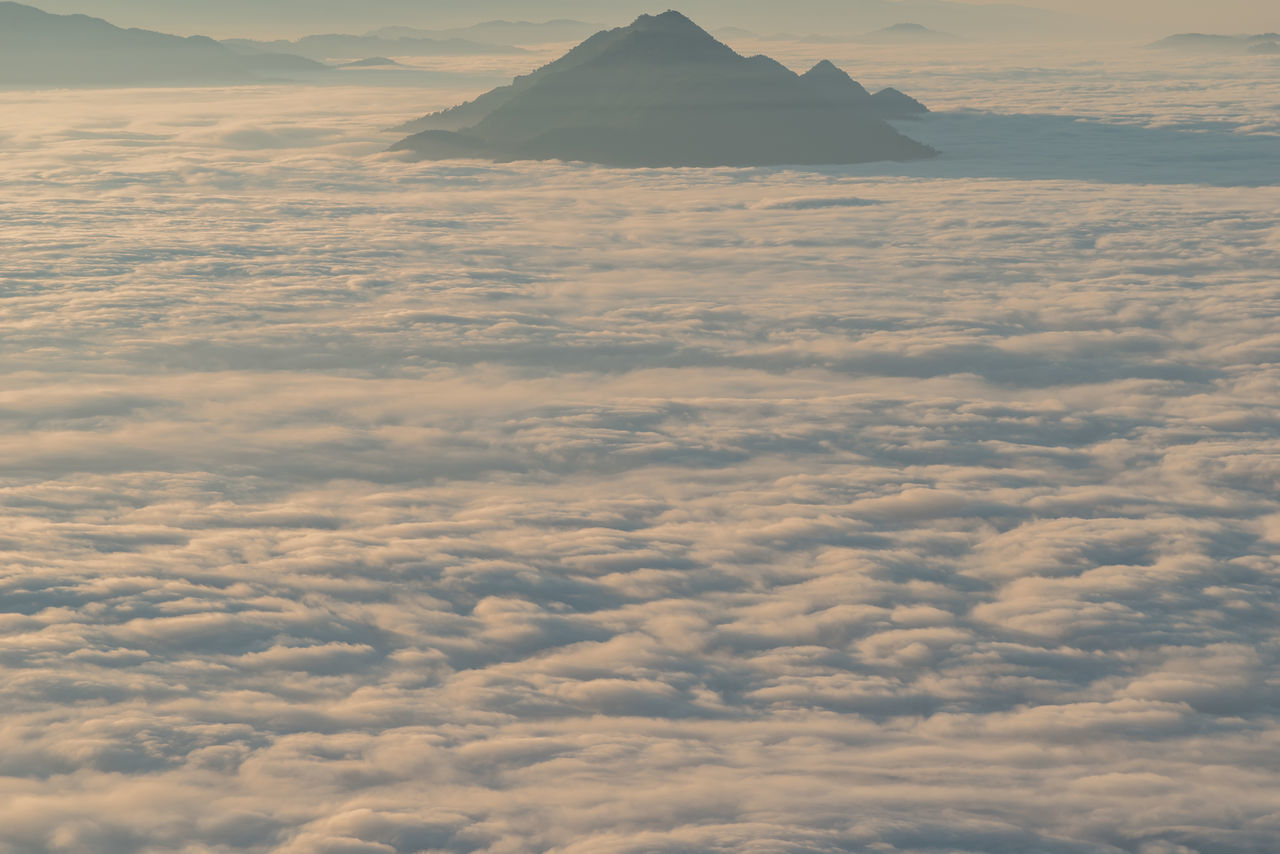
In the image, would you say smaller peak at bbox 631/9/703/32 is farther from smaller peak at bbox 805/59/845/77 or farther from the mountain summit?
smaller peak at bbox 805/59/845/77

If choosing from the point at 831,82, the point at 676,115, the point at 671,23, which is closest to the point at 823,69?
the point at 831,82

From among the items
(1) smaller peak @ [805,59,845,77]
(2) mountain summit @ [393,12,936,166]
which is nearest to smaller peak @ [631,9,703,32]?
(2) mountain summit @ [393,12,936,166]

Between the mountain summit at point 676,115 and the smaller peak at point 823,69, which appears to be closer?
the mountain summit at point 676,115

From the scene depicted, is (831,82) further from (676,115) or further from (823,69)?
(676,115)

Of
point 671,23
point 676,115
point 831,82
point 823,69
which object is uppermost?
point 671,23

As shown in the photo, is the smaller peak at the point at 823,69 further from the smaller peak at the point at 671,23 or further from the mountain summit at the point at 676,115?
the smaller peak at the point at 671,23

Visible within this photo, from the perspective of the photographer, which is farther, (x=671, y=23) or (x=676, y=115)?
(x=671, y=23)

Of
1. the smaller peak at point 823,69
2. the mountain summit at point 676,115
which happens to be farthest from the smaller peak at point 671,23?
the smaller peak at point 823,69

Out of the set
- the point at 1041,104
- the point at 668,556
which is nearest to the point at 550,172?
the point at 668,556

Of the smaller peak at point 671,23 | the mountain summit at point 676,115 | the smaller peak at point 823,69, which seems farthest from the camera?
the smaller peak at point 823,69
